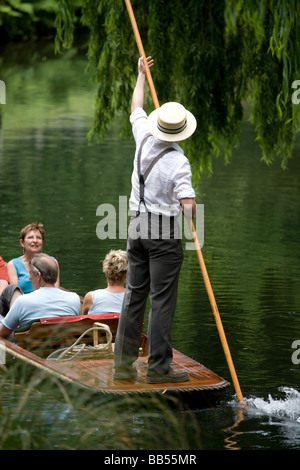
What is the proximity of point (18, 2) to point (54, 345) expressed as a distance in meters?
37.5

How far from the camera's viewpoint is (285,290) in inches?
375

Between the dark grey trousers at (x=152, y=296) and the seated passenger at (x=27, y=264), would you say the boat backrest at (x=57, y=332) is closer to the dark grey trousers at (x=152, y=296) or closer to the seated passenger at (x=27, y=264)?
the dark grey trousers at (x=152, y=296)

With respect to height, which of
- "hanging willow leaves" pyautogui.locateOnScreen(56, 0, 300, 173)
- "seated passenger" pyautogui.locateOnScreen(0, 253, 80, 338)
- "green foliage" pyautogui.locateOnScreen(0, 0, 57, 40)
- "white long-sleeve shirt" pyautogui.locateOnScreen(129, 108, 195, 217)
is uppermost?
"green foliage" pyautogui.locateOnScreen(0, 0, 57, 40)

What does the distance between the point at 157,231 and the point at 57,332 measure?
3.89ft

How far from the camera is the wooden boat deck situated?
5.74 m

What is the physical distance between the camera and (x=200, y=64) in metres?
9.55

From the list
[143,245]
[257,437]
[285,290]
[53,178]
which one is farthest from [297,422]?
[53,178]

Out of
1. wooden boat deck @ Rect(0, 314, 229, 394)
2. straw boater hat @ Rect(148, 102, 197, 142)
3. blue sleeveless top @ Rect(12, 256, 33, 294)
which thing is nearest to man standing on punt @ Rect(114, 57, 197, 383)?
straw boater hat @ Rect(148, 102, 197, 142)

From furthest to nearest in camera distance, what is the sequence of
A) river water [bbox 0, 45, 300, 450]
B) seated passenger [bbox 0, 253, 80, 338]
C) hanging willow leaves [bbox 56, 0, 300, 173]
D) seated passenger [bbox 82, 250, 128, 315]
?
hanging willow leaves [bbox 56, 0, 300, 173], seated passenger [bbox 82, 250, 128, 315], seated passenger [bbox 0, 253, 80, 338], river water [bbox 0, 45, 300, 450]

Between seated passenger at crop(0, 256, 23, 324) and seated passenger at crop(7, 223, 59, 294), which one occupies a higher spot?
seated passenger at crop(7, 223, 59, 294)

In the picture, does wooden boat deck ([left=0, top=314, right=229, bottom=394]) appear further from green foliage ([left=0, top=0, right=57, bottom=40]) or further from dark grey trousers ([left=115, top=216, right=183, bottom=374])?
green foliage ([left=0, top=0, right=57, bottom=40])

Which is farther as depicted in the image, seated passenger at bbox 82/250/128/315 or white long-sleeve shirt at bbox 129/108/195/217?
seated passenger at bbox 82/250/128/315

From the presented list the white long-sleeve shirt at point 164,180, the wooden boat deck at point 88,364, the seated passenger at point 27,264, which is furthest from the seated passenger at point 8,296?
the white long-sleeve shirt at point 164,180

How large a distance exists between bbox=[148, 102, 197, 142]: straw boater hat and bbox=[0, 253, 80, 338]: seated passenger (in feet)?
4.46
